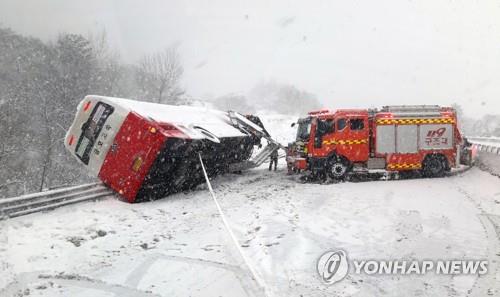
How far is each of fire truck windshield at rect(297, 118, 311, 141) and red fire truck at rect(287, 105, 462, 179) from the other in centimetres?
5

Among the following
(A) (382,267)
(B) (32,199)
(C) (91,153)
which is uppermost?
(C) (91,153)

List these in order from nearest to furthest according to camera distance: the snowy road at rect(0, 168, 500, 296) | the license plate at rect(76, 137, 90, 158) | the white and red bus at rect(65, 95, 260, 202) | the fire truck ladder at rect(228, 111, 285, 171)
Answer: the snowy road at rect(0, 168, 500, 296)
the white and red bus at rect(65, 95, 260, 202)
the license plate at rect(76, 137, 90, 158)
the fire truck ladder at rect(228, 111, 285, 171)

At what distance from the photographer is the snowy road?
20.5 ft

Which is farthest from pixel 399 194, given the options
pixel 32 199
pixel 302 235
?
pixel 32 199

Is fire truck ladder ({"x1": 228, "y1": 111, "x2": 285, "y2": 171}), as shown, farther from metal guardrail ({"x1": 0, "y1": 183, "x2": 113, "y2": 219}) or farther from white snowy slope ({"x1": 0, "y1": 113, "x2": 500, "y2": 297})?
metal guardrail ({"x1": 0, "y1": 183, "x2": 113, "y2": 219})

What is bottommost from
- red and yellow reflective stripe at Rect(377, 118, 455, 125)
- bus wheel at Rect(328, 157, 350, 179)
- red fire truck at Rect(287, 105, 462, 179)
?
bus wheel at Rect(328, 157, 350, 179)

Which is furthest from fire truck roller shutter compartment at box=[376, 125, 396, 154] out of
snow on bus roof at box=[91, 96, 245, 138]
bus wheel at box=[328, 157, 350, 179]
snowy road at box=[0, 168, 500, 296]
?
snow on bus roof at box=[91, 96, 245, 138]

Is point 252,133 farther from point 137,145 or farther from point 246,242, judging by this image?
point 246,242

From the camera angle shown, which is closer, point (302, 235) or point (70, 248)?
point (70, 248)

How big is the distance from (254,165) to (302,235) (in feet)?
33.1

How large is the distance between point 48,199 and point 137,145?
2.47m

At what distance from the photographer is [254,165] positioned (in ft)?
61.5

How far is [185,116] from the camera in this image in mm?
15109

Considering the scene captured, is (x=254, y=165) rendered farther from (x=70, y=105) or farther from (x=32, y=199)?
(x=70, y=105)
